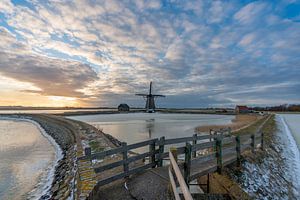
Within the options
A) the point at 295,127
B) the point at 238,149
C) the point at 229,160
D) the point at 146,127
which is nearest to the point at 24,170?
the point at 229,160

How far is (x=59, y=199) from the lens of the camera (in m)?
6.64

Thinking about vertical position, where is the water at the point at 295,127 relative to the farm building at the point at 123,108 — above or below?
below

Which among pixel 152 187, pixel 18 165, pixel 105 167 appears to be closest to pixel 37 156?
pixel 18 165

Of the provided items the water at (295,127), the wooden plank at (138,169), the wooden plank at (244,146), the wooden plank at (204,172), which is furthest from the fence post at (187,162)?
the water at (295,127)

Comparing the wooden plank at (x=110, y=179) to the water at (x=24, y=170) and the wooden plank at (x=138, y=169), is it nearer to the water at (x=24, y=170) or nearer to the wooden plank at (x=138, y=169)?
the wooden plank at (x=138, y=169)

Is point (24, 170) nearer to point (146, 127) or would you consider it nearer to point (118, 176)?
point (118, 176)

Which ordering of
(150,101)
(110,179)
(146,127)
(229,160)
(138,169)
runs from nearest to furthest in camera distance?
(110,179)
(138,169)
(229,160)
(146,127)
(150,101)

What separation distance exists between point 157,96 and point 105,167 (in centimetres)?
9619

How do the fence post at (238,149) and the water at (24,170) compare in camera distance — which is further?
the fence post at (238,149)

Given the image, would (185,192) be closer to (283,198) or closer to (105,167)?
(105,167)

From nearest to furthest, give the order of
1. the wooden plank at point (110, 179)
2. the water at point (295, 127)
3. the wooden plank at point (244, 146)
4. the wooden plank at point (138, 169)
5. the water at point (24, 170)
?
1. the wooden plank at point (110, 179)
2. the wooden plank at point (138, 169)
3. the water at point (24, 170)
4. the wooden plank at point (244, 146)
5. the water at point (295, 127)

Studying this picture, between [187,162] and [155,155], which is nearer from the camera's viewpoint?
[187,162]

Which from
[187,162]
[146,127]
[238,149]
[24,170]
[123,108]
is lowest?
[24,170]

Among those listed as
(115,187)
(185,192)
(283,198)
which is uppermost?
(185,192)
